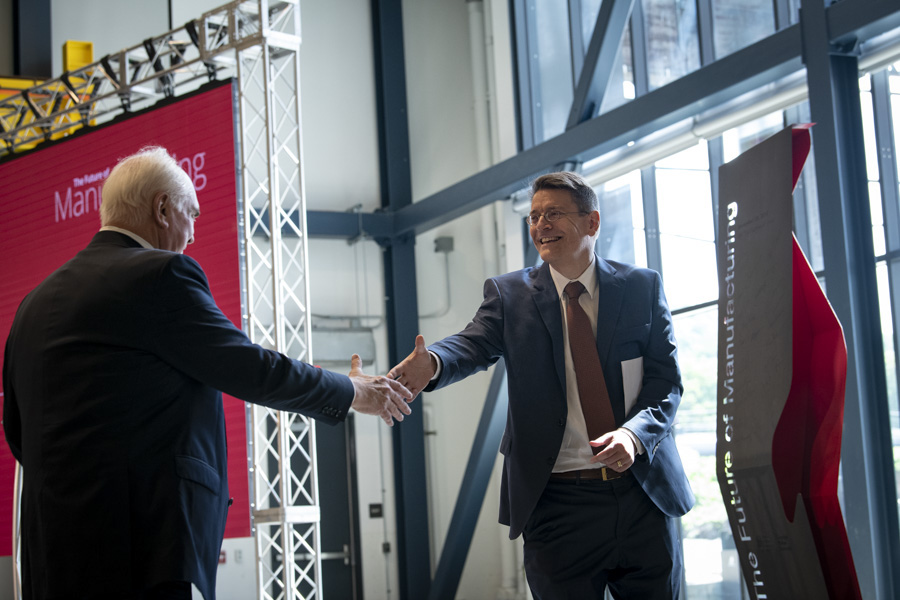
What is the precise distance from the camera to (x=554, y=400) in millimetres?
2566

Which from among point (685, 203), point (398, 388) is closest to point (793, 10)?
point (685, 203)

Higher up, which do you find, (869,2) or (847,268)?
(869,2)

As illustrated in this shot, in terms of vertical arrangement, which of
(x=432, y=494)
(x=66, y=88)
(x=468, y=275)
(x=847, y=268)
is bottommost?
(x=432, y=494)

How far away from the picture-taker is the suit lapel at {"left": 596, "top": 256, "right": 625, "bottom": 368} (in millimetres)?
2609

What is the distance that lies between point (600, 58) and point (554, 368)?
4398 mm

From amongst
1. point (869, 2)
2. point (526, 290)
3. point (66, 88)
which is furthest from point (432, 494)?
point (526, 290)

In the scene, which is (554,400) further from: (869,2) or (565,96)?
(565,96)

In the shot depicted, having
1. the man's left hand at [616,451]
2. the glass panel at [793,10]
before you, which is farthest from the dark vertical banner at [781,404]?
the glass panel at [793,10]

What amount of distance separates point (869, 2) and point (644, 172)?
2505 mm

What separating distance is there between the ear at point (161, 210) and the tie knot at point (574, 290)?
44.2 inches

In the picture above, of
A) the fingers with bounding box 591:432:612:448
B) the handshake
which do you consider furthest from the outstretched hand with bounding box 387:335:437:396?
the fingers with bounding box 591:432:612:448

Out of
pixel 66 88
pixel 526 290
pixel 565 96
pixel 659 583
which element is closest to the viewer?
pixel 659 583

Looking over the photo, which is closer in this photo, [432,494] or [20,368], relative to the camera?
[20,368]

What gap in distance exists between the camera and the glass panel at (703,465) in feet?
20.5
